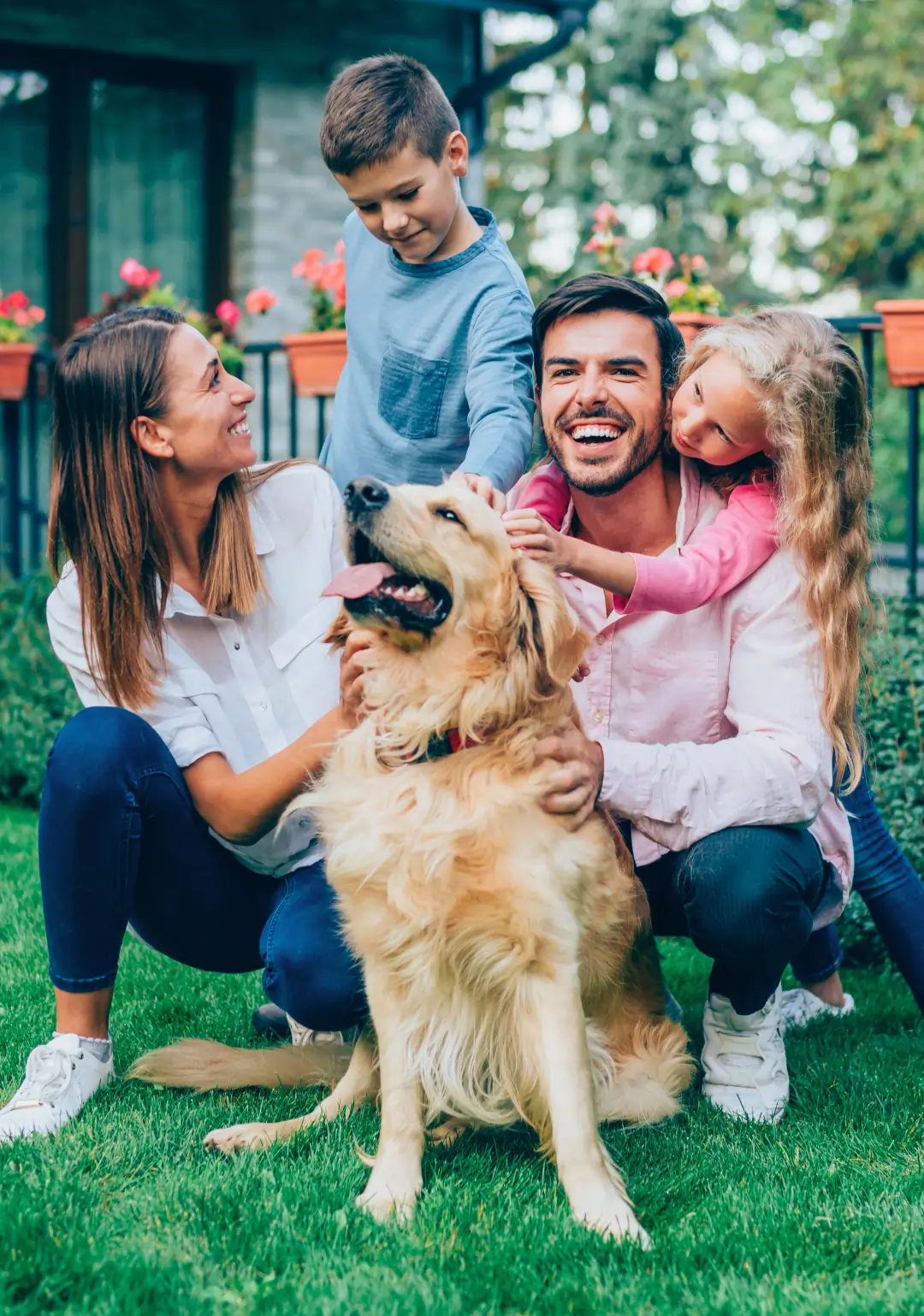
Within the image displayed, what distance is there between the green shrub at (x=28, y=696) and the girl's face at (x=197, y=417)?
2550mm

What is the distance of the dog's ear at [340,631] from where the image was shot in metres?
2.53

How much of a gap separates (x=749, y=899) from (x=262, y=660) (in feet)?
3.52

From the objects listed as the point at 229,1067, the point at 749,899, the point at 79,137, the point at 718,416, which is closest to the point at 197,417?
the point at 718,416

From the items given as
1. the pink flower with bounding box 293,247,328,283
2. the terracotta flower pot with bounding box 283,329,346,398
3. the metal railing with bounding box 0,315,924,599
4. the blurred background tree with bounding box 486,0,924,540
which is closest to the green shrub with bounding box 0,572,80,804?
the metal railing with bounding box 0,315,924,599

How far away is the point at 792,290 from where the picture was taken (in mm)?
16859

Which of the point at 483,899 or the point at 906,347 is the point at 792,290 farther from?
the point at 483,899

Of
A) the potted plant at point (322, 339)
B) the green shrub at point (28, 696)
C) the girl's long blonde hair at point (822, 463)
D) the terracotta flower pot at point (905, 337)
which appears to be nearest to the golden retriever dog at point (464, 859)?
the girl's long blonde hair at point (822, 463)

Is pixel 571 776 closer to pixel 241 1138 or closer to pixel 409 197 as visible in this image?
pixel 241 1138

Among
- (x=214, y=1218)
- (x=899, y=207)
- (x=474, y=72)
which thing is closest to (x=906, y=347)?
(x=214, y=1218)

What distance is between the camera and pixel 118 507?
266 centimetres

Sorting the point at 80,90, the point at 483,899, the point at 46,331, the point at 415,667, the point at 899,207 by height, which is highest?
the point at 899,207

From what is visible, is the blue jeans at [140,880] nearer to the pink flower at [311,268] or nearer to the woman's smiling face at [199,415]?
the woman's smiling face at [199,415]

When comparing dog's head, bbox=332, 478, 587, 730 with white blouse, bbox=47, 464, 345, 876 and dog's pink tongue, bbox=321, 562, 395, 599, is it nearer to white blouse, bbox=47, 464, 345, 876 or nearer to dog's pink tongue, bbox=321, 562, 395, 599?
dog's pink tongue, bbox=321, 562, 395, 599

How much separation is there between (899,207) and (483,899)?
49.2ft
